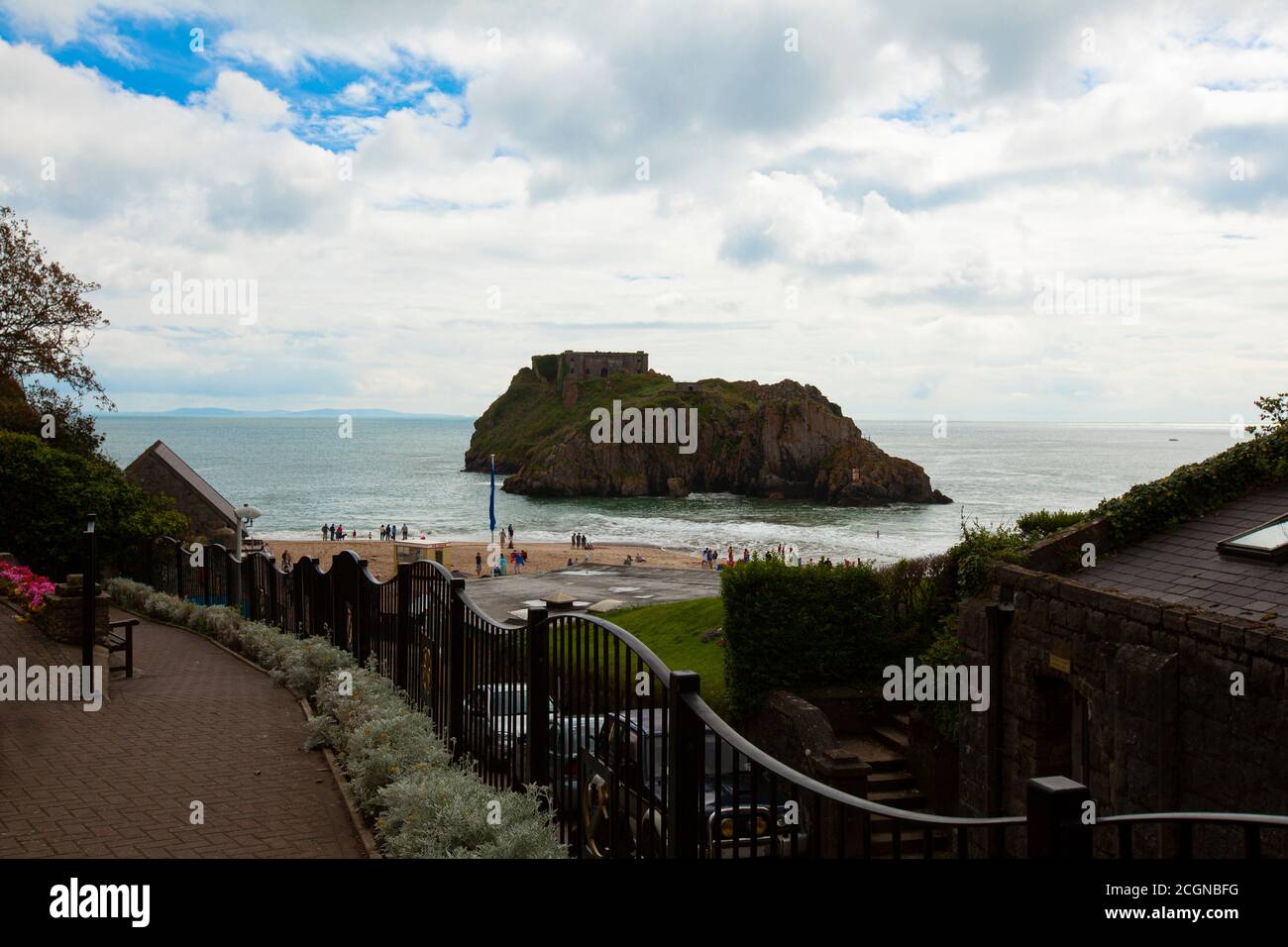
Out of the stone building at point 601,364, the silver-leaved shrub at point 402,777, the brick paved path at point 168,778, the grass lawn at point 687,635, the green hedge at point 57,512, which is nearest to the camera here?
the silver-leaved shrub at point 402,777

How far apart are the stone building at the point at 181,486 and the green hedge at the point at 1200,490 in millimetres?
27657

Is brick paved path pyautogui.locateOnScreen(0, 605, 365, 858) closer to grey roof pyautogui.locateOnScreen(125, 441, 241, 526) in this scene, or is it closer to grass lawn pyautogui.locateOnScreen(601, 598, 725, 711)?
grass lawn pyautogui.locateOnScreen(601, 598, 725, 711)

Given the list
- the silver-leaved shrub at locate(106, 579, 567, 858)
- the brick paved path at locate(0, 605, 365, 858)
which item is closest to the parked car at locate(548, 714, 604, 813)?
the silver-leaved shrub at locate(106, 579, 567, 858)

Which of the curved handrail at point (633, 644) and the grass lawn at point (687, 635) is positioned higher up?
the curved handrail at point (633, 644)

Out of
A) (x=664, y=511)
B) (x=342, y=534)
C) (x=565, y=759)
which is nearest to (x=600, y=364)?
(x=664, y=511)

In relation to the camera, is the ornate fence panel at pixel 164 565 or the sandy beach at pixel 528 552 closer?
the ornate fence panel at pixel 164 565

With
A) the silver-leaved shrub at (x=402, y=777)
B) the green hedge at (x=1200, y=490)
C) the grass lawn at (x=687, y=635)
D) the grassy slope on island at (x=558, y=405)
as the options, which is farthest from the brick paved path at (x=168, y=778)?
the grassy slope on island at (x=558, y=405)

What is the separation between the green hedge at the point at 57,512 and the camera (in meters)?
24.3

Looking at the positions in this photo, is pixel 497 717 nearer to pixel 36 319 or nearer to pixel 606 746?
pixel 606 746

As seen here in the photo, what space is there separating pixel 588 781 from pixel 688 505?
109m

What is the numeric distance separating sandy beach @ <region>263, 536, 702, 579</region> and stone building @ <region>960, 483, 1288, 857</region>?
46.5 meters

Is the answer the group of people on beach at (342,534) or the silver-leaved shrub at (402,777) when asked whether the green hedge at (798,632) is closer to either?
the silver-leaved shrub at (402,777)

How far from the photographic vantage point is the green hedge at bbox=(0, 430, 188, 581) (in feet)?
79.7
